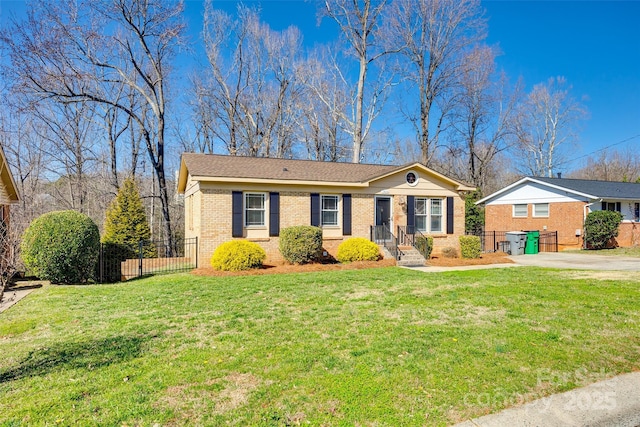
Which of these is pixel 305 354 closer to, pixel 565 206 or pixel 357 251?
pixel 357 251

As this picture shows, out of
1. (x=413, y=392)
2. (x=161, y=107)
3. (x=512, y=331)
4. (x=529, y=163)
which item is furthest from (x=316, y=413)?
(x=529, y=163)

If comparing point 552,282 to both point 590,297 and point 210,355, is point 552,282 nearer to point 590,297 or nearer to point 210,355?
point 590,297

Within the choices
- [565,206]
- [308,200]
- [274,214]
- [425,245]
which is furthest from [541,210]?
[274,214]

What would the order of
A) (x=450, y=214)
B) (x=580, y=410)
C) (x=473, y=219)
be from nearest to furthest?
(x=580, y=410) < (x=450, y=214) < (x=473, y=219)

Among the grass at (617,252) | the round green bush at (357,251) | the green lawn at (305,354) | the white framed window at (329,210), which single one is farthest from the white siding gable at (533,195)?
the green lawn at (305,354)

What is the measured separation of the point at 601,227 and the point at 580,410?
20064mm

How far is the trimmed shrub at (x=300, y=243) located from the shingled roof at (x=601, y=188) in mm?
15879

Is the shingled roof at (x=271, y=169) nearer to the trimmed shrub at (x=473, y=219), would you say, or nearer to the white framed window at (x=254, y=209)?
the white framed window at (x=254, y=209)

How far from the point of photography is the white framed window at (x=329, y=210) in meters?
15.3

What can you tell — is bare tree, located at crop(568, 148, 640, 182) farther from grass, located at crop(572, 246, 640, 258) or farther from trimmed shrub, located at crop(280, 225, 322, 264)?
trimmed shrub, located at crop(280, 225, 322, 264)

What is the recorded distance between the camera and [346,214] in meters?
15.4

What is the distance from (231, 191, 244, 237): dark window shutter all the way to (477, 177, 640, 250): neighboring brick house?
1815 cm

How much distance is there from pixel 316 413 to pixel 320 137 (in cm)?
3084

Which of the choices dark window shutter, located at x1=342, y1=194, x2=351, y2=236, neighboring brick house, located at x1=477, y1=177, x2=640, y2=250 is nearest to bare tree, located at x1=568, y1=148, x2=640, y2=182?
neighboring brick house, located at x1=477, y1=177, x2=640, y2=250
